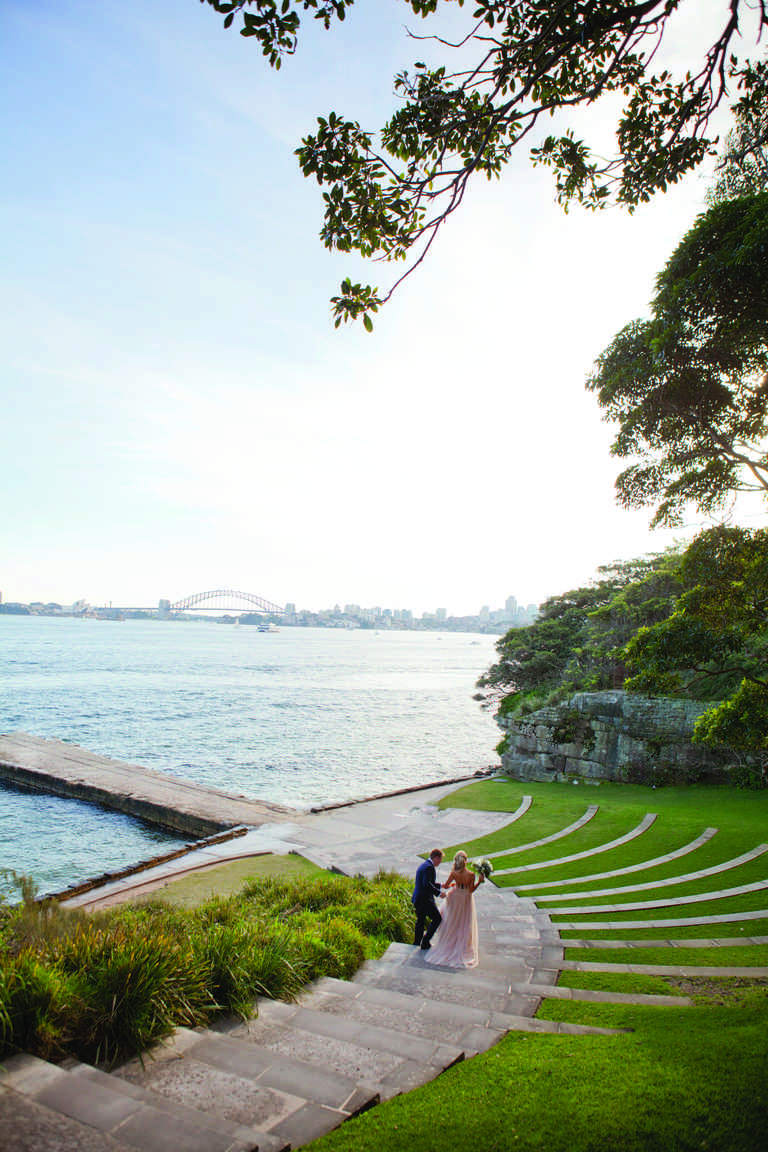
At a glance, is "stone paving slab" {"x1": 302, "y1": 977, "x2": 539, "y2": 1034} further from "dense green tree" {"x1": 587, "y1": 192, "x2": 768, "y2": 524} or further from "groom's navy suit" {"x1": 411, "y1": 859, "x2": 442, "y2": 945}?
"dense green tree" {"x1": 587, "y1": 192, "x2": 768, "y2": 524}

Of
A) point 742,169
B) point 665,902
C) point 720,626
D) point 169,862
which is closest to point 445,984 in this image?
point 665,902

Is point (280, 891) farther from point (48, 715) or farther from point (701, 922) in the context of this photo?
point (48, 715)

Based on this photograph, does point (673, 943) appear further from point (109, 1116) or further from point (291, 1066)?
point (109, 1116)

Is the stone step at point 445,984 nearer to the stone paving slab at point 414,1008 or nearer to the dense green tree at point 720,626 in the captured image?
the stone paving slab at point 414,1008

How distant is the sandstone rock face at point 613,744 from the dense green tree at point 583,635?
8.24 feet

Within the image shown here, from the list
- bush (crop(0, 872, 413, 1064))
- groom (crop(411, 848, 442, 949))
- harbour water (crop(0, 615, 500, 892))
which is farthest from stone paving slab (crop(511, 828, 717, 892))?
harbour water (crop(0, 615, 500, 892))

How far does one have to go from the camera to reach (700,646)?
11492mm

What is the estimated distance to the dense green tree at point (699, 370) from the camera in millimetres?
9195

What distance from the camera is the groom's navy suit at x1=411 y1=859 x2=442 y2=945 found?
9461mm

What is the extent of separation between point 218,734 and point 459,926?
39141 millimetres

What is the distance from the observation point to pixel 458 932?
895 centimetres

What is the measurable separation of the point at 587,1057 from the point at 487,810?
58.3ft

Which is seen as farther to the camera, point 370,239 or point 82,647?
point 82,647

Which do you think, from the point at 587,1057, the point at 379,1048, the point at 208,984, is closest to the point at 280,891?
the point at 208,984
